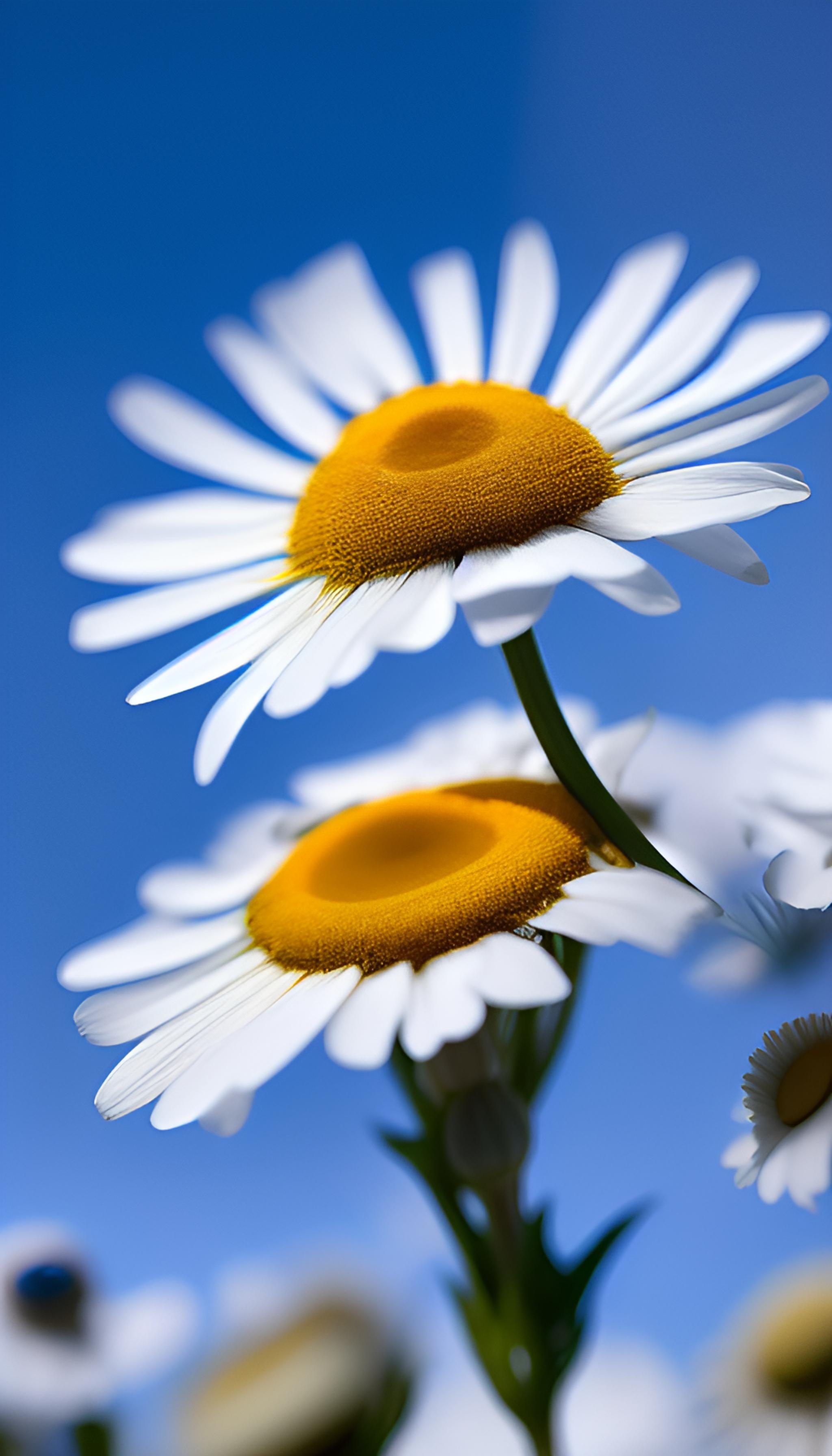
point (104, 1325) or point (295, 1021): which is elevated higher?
point (295, 1021)

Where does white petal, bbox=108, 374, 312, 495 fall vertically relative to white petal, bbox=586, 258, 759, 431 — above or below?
above

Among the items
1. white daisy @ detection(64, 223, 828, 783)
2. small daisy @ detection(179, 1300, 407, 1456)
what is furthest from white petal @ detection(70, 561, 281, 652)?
small daisy @ detection(179, 1300, 407, 1456)

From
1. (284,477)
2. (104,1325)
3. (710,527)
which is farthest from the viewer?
(104,1325)

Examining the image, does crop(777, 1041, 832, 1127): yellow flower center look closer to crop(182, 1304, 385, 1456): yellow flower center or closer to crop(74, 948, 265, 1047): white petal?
crop(74, 948, 265, 1047): white petal

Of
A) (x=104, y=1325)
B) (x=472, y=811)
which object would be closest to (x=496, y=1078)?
(x=472, y=811)

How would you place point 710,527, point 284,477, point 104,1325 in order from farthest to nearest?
1. point 104,1325
2. point 284,477
3. point 710,527

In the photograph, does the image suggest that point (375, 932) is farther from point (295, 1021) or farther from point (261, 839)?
point (261, 839)

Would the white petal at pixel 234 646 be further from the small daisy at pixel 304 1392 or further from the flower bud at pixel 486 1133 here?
the small daisy at pixel 304 1392

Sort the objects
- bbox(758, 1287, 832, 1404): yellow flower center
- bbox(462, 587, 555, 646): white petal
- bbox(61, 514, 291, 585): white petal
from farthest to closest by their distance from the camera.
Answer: bbox(758, 1287, 832, 1404): yellow flower center
bbox(61, 514, 291, 585): white petal
bbox(462, 587, 555, 646): white petal
